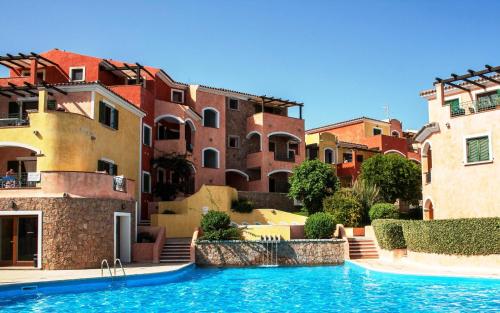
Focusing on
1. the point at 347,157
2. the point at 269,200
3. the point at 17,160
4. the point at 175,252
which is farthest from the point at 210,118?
the point at 17,160

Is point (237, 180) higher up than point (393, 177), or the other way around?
point (237, 180)

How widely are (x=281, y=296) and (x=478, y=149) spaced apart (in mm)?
15944

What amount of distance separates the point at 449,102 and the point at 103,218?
21837 mm

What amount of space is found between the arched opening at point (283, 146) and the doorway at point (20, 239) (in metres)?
26.2

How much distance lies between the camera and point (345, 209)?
3462 cm

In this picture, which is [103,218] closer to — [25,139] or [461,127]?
[25,139]

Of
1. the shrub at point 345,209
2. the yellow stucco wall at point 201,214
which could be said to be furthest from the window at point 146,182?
the shrub at point 345,209

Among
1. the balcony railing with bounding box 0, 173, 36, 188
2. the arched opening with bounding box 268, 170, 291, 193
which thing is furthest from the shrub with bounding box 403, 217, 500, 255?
the arched opening with bounding box 268, 170, 291, 193

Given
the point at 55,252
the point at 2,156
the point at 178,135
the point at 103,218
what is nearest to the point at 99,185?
the point at 103,218

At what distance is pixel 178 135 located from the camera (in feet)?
135

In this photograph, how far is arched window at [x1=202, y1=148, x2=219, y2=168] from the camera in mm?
43312

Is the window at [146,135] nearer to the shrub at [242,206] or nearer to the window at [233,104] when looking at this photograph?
the shrub at [242,206]

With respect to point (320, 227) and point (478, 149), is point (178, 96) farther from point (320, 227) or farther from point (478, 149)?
point (478, 149)

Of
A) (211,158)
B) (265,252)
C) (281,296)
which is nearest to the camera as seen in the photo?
(281,296)
